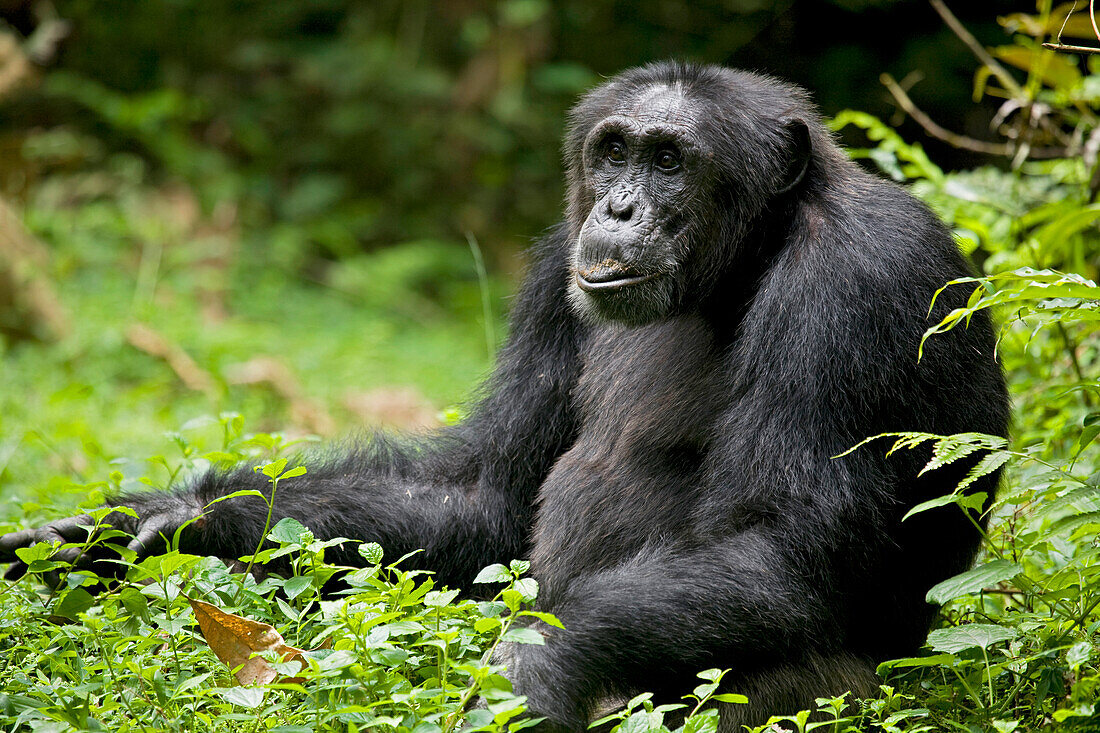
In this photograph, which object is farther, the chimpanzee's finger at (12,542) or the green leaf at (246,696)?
the chimpanzee's finger at (12,542)

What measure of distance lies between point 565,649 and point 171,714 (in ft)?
3.51

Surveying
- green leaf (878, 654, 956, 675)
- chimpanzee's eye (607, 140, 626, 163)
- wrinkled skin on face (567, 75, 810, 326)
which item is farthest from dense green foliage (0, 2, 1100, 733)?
chimpanzee's eye (607, 140, 626, 163)

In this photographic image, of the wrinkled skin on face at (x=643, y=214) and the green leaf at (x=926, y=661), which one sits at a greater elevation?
the wrinkled skin on face at (x=643, y=214)

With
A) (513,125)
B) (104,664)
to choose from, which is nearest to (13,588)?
(104,664)

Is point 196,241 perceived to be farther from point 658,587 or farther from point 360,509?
point 658,587

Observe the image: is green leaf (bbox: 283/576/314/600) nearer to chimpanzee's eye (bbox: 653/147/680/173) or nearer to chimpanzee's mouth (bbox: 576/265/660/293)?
chimpanzee's mouth (bbox: 576/265/660/293)

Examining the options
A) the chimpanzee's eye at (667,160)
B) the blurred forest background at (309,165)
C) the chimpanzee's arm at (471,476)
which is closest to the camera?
the chimpanzee's eye at (667,160)

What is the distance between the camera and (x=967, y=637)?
303 cm

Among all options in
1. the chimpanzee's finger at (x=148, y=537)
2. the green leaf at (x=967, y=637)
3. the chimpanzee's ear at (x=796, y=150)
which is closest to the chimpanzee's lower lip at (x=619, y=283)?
the chimpanzee's ear at (x=796, y=150)

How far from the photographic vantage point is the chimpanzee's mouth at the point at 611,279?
12.9 ft

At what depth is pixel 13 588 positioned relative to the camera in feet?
11.9

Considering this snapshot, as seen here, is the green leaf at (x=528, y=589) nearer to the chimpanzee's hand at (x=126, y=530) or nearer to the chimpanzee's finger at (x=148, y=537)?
the chimpanzee's hand at (x=126, y=530)

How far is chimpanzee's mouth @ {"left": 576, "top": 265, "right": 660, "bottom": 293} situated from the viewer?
3.92 meters

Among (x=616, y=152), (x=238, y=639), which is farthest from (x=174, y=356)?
(x=238, y=639)
